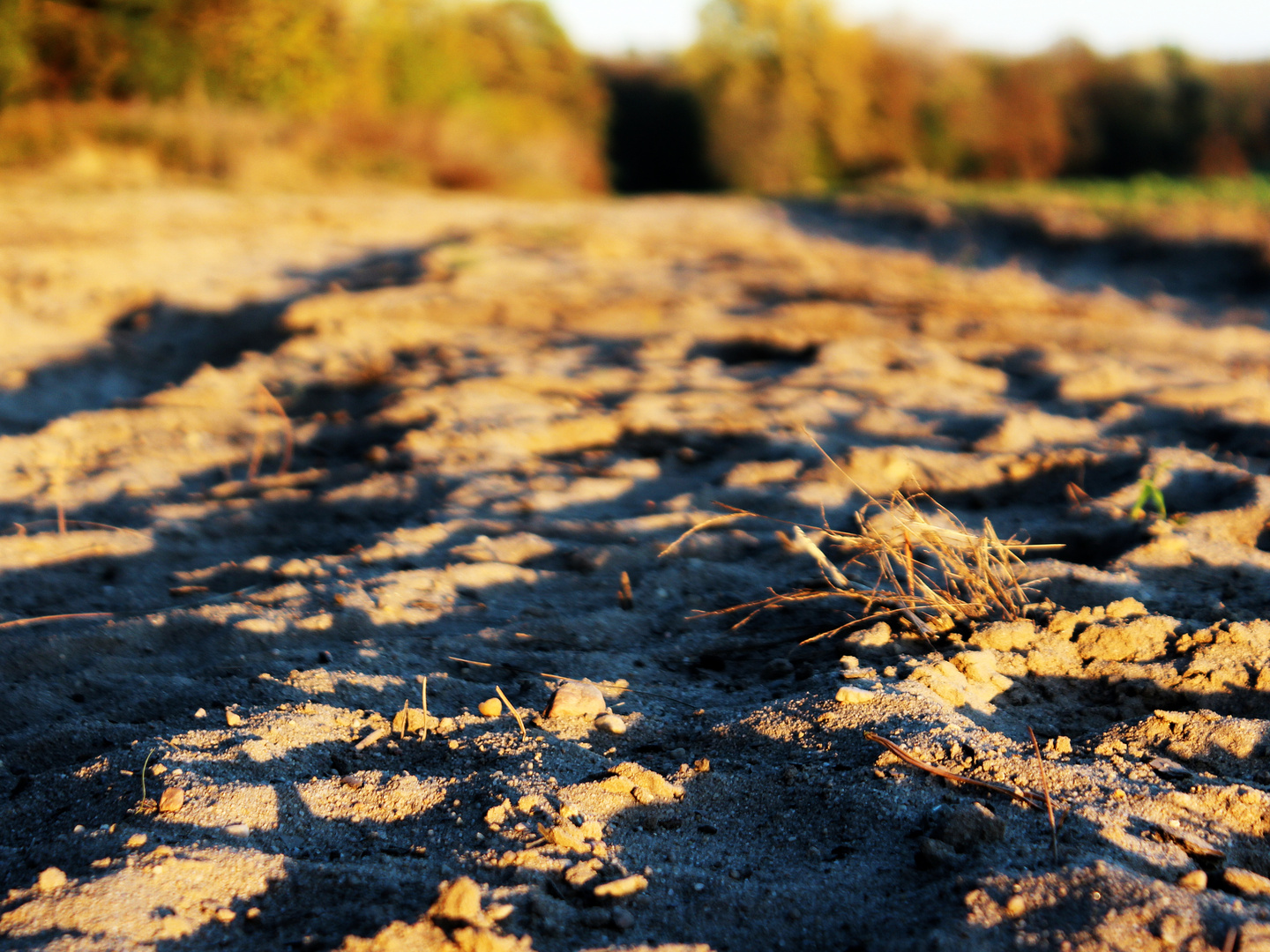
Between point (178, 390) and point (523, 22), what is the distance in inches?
687

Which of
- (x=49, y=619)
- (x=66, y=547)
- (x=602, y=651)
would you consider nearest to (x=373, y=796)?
(x=602, y=651)

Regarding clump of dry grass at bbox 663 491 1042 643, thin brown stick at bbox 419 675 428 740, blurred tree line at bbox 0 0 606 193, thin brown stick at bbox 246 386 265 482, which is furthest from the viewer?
blurred tree line at bbox 0 0 606 193

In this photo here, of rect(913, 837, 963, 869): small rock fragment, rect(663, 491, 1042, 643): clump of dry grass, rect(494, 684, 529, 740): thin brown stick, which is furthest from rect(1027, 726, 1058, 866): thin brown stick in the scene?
rect(494, 684, 529, 740): thin brown stick

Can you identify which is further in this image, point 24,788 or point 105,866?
point 24,788

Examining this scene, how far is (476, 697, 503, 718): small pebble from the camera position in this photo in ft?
5.44

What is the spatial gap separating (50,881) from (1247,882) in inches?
59.5

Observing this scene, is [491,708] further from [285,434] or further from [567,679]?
[285,434]

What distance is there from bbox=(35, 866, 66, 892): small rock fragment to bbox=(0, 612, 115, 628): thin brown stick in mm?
868

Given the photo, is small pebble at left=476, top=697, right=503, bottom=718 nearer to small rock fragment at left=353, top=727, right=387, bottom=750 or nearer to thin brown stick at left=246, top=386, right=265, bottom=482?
small rock fragment at left=353, top=727, right=387, bottom=750

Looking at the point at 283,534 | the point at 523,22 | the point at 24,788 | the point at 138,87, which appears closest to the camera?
the point at 24,788

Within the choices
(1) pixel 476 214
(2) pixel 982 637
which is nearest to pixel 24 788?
(2) pixel 982 637

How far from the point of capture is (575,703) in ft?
5.46

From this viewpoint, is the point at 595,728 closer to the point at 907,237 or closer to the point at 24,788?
the point at 24,788

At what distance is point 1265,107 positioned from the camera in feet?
52.3
